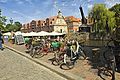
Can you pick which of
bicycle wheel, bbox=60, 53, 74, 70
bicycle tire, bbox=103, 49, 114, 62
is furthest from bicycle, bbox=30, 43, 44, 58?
bicycle tire, bbox=103, 49, 114, 62

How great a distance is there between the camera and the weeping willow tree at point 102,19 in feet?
160

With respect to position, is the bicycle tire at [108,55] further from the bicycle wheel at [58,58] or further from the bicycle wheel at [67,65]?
the bicycle wheel at [58,58]

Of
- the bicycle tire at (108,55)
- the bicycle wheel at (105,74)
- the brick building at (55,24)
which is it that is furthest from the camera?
the brick building at (55,24)

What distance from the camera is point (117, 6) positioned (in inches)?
2100

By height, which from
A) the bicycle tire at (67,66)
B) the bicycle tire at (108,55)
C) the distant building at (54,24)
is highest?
the distant building at (54,24)

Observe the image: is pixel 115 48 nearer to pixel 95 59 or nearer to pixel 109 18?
pixel 95 59

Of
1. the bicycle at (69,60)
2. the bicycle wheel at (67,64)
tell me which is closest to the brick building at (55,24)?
the bicycle at (69,60)

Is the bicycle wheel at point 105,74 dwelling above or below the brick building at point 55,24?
below

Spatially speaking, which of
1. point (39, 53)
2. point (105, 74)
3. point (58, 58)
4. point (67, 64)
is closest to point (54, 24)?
point (39, 53)

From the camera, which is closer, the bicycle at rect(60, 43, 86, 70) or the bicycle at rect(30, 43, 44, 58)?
the bicycle at rect(60, 43, 86, 70)

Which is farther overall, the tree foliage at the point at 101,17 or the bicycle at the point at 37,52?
the tree foliage at the point at 101,17

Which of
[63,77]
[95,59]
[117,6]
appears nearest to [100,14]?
[117,6]

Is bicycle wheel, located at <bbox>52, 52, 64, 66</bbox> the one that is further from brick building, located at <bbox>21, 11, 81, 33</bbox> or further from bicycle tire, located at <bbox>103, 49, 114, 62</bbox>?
brick building, located at <bbox>21, 11, 81, 33</bbox>

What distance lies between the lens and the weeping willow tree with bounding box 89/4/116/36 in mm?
48625
